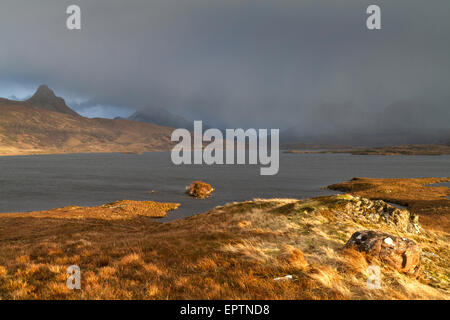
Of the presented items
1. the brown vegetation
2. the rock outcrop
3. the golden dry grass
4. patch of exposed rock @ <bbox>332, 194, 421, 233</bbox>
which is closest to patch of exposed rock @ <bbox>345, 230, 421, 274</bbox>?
the golden dry grass

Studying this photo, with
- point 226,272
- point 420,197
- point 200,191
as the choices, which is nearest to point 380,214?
point 226,272

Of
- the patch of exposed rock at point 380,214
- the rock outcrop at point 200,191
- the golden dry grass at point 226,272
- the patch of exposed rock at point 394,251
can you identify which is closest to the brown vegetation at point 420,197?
the patch of exposed rock at point 380,214

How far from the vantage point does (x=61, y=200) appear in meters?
54.3

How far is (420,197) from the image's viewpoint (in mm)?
51094

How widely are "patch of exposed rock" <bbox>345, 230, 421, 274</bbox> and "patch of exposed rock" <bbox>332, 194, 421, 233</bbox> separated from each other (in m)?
9.76

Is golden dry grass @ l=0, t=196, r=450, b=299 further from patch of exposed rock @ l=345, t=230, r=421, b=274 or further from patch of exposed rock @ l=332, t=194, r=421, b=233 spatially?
patch of exposed rock @ l=332, t=194, r=421, b=233

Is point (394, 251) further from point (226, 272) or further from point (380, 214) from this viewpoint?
point (380, 214)

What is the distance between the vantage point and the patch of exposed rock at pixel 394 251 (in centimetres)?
870

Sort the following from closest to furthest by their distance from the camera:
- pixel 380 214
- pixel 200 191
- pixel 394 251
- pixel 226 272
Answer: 1. pixel 226 272
2. pixel 394 251
3. pixel 380 214
4. pixel 200 191

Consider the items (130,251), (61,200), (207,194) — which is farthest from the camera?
(207,194)

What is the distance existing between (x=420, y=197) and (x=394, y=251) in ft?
187
